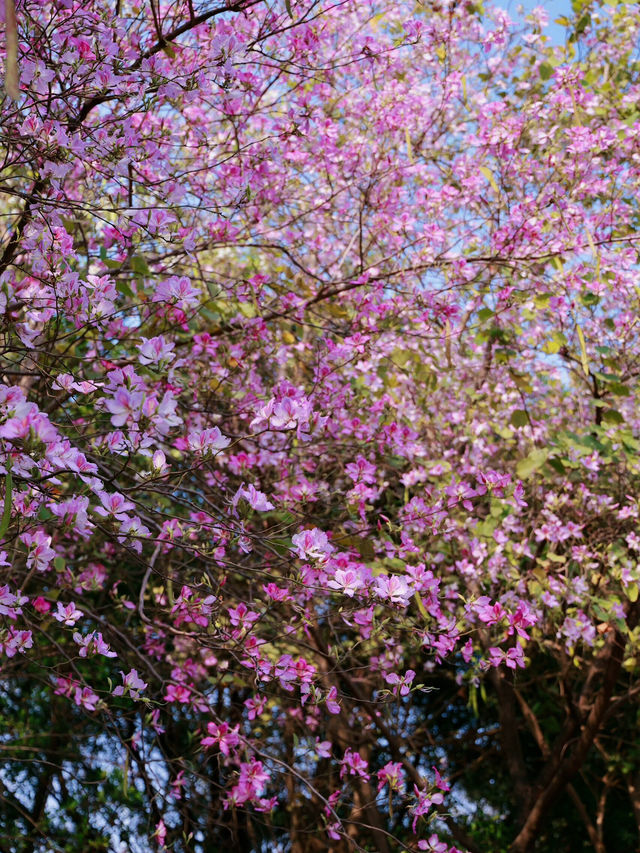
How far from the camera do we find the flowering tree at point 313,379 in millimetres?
2268

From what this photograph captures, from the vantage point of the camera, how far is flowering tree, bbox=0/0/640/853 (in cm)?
227

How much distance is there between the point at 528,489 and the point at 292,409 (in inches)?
124

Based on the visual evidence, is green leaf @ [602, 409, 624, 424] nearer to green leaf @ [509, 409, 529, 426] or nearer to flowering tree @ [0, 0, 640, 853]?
flowering tree @ [0, 0, 640, 853]

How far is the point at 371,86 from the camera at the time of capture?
4.50m

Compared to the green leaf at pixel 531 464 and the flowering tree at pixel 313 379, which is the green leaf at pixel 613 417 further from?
the green leaf at pixel 531 464

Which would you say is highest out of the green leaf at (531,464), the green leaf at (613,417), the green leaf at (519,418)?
the green leaf at (613,417)

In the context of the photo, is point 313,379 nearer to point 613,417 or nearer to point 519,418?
point 519,418

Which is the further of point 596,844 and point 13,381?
point 596,844

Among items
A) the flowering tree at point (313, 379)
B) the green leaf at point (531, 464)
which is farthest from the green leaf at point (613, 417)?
the green leaf at point (531, 464)

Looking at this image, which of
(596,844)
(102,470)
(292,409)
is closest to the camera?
(292,409)

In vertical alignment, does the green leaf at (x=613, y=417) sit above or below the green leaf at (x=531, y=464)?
above

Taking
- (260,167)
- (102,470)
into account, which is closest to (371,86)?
(260,167)

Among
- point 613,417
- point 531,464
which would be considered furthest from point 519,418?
point 613,417

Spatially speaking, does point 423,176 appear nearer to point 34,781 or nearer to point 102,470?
point 102,470
